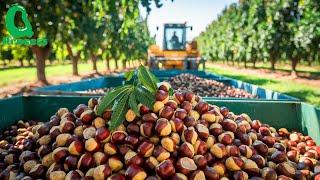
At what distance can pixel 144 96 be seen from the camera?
259 centimetres

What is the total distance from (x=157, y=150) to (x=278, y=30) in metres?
29.7

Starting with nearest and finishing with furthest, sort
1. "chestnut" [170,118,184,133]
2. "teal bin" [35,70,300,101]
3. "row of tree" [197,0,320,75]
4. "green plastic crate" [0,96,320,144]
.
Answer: "chestnut" [170,118,184,133] → "green plastic crate" [0,96,320,144] → "teal bin" [35,70,300,101] → "row of tree" [197,0,320,75]

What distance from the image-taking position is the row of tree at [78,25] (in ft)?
19.0

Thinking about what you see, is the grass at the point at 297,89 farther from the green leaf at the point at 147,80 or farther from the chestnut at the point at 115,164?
the chestnut at the point at 115,164

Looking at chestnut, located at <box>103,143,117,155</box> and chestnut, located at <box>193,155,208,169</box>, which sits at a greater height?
chestnut, located at <box>103,143,117,155</box>

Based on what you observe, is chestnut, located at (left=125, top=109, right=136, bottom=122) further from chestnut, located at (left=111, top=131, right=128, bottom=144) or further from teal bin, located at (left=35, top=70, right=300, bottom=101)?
teal bin, located at (left=35, top=70, right=300, bottom=101)

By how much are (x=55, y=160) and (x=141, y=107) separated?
619mm

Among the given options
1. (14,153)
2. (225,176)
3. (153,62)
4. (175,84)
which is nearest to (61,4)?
(175,84)

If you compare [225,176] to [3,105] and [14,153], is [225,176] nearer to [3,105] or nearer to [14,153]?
[14,153]

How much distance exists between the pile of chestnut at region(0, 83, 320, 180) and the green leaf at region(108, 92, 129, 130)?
0.13ft

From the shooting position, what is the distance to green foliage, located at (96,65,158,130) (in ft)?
8.11

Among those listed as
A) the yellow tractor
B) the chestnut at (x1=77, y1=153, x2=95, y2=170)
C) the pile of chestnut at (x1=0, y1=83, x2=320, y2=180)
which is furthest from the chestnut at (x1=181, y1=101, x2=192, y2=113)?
the yellow tractor

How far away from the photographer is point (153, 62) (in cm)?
1881

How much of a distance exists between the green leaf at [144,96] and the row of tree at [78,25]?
2.72 metres
